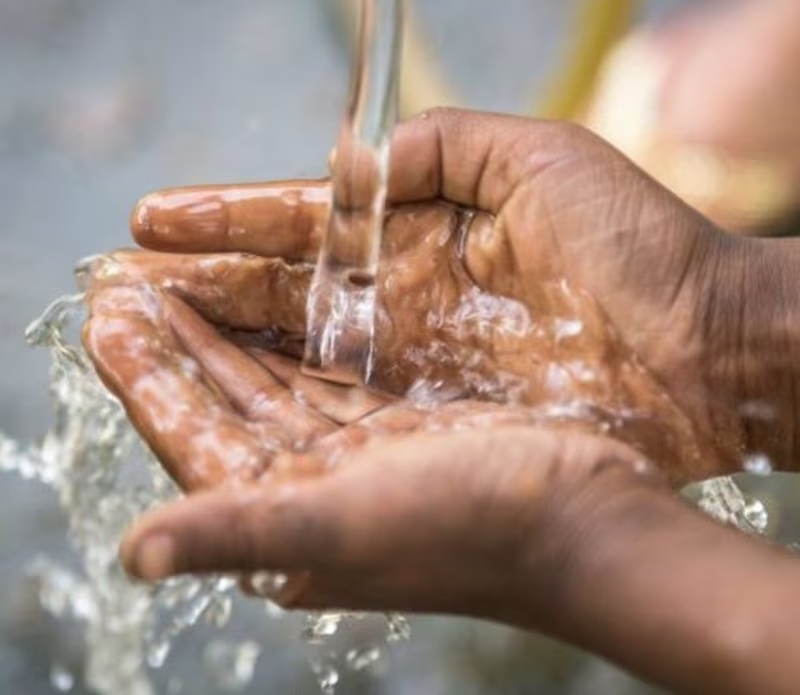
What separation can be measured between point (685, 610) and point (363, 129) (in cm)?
59

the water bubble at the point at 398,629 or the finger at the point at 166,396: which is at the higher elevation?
the finger at the point at 166,396

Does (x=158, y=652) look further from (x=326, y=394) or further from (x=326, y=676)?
(x=326, y=394)

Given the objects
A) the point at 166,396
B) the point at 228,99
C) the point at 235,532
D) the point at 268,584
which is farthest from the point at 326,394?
the point at 228,99

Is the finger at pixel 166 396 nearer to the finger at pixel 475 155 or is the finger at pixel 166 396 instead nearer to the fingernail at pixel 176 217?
the fingernail at pixel 176 217

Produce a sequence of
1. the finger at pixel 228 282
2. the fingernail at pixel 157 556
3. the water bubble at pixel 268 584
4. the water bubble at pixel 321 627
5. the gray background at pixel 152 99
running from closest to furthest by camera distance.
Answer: the fingernail at pixel 157 556 → the water bubble at pixel 268 584 → the finger at pixel 228 282 → the water bubble at pixel 321 627 → the gray background at pixel 152 99

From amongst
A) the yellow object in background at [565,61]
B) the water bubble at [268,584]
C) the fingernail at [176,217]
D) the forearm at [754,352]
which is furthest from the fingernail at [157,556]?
the yellow object in background at [565,61]

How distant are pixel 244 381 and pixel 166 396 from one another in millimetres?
117

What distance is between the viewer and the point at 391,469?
0.93 m

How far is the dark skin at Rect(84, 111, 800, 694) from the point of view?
0.93 m

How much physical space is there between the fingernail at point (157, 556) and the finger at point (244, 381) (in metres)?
0.28

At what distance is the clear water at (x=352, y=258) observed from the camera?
133 cm

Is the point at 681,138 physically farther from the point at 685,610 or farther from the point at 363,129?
the point at 685,610

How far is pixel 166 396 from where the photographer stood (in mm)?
1130

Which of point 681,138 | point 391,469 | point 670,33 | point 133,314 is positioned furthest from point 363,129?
point 670,33
